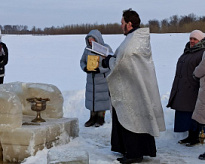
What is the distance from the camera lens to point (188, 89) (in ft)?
20.6

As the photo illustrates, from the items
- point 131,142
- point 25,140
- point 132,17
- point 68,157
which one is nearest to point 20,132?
point 25,140

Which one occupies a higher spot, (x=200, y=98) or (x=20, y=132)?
(x=200, y=98)

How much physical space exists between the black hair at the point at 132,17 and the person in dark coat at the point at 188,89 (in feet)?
4.10

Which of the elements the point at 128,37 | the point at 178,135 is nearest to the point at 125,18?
the point at 128,37

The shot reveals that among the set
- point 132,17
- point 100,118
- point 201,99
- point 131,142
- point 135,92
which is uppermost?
point 132,17

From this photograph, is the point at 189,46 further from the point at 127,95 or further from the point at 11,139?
the point at 11,139

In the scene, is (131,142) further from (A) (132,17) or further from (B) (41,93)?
(B) (41,93)

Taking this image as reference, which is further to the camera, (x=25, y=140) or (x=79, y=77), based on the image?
(x=79, y=77)

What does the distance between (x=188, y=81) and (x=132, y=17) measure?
1534 mm

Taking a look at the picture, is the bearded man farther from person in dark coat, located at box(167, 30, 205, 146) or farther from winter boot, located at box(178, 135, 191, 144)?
winter boot, located at box(178, 135, 191, 144)

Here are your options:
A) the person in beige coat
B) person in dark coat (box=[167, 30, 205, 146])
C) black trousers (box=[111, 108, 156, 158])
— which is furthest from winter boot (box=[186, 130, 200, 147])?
black trousers (box=[111, 108, 156, 158])

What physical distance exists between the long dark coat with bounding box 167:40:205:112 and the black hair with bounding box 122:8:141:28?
51.3 inches

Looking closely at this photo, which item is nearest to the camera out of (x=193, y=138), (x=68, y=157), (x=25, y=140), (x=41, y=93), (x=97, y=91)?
(x=68, y=157)

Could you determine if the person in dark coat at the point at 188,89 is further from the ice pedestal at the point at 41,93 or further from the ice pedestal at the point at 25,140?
the ice pedestal at the point at 25,140
